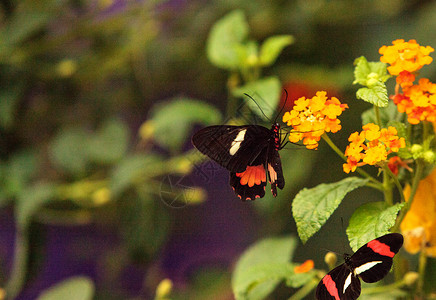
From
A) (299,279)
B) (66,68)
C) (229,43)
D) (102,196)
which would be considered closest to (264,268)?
(299,279)

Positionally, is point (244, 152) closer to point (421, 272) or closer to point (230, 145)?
point (230, 145)

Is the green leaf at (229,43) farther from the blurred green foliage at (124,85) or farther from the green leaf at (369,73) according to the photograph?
the green leaf at (369,73)

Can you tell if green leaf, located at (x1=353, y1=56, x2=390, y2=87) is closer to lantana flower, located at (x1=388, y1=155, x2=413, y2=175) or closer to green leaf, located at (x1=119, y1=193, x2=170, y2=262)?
lantana flower, located at (x1=388, y1=155, x2=413, y2=175)

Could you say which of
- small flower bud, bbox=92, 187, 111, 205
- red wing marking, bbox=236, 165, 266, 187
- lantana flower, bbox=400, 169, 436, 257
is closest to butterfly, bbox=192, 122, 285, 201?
red wing marking, bbox=236, 165, 266, 187

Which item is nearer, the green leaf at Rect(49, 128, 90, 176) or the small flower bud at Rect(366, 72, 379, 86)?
the small flower bud at Rect(366, 72, 379, 86)

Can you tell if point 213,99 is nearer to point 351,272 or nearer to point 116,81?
point 116,81

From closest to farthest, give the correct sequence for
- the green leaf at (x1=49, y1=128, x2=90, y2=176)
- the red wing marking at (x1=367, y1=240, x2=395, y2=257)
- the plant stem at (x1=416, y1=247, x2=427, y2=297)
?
the red wing marking at (x1=367, y1=240, x2=395, y2=257), the plant stem at (x1=416, y1=247, x2=427, y2=297), the green leaf at (x1=49, y1=128, x2=90, y2=176)
